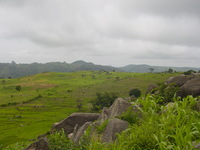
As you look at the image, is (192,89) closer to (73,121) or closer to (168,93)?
(168,93)

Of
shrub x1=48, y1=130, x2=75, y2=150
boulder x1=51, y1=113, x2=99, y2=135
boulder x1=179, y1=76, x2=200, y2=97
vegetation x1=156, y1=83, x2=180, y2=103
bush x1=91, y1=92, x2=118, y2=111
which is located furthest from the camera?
bush x1=91, y1=92, x2=118, y2=111

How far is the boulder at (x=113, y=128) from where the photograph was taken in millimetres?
10934

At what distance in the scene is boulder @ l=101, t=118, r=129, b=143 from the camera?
10.9m

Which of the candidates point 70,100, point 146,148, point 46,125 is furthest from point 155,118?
point 70,100

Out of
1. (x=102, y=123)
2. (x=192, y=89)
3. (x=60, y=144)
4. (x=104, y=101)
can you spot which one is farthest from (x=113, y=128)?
(x=104, y=101)

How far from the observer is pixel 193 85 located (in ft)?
82.5

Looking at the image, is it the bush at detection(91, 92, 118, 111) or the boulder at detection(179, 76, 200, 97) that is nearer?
the boulder at detection(179, 76, 200, 97)

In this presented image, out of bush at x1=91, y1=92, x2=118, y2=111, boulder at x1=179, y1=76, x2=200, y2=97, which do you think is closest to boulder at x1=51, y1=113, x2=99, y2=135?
boulder at x1=179, y1=76, x2=200, y2=97

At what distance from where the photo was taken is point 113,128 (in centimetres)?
1132

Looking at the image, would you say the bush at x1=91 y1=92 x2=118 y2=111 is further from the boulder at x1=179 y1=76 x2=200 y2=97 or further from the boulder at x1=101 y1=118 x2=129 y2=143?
the boulder at x1=101 y1=118 x2=129 y2=143

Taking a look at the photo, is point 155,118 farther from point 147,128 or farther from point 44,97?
point 44,97

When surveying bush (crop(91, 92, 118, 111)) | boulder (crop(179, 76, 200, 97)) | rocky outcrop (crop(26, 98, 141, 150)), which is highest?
boulder (crop(179, 76, 200, 97))

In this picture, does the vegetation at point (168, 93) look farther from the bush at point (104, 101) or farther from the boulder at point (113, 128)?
the bush at point (104, 101)

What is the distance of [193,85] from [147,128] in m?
22.4
